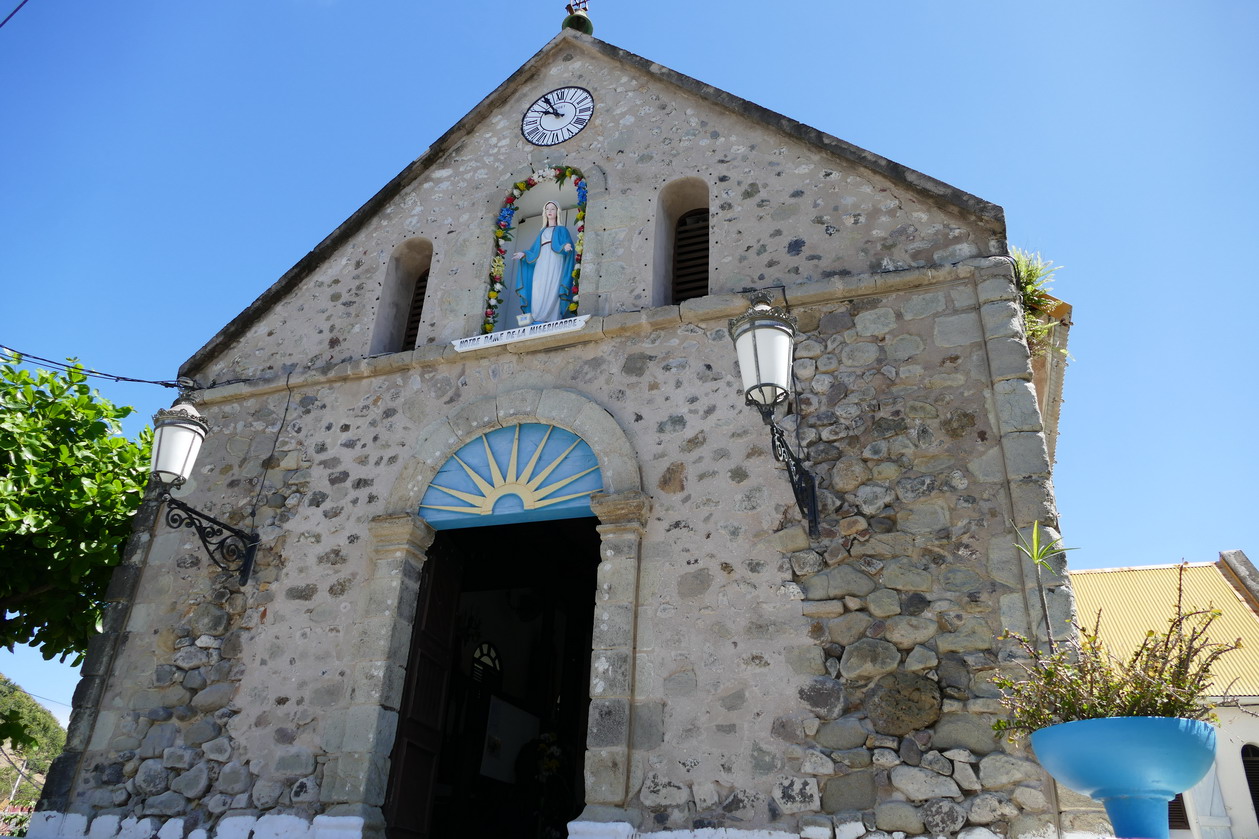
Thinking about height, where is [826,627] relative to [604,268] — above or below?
below

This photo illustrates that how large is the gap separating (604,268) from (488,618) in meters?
4.37

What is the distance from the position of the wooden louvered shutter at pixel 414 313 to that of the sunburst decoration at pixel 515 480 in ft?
6.00

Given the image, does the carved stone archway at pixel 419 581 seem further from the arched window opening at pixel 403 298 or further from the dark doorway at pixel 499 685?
the arched window opening at pixel 403 298

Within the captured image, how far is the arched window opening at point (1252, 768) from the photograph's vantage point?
45.7ft

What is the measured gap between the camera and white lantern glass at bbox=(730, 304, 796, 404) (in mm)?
5090

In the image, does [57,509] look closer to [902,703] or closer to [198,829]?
[198,829]

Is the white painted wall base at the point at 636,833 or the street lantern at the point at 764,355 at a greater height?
the street lantern at the point at 764,355

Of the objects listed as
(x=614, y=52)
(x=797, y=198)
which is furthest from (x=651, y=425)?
(x=614, y=52)

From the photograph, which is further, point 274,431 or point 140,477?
point 140,477

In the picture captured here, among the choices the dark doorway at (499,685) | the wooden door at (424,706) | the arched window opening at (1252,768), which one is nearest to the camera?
the wooden door at (424,706)

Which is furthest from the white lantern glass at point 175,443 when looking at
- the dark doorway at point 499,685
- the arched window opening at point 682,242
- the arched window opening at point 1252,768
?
the arched window opening at point 1252,768

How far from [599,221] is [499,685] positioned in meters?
5.11

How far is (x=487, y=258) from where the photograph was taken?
7.96 metres

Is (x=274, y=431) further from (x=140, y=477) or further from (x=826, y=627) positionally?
(x=826, y=627)
